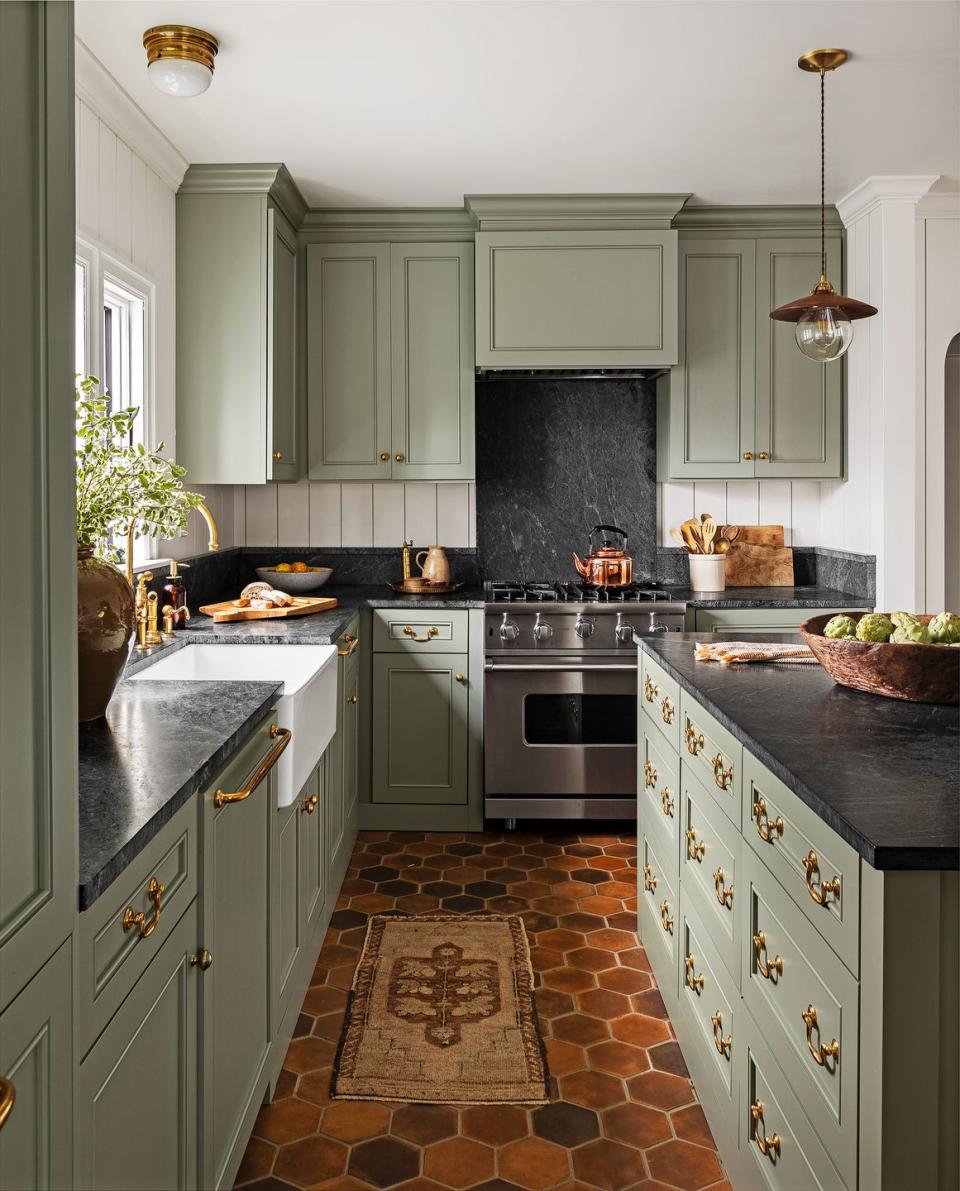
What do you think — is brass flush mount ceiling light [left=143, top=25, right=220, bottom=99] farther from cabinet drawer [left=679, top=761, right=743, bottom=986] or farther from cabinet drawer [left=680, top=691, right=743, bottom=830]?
cabinet drawer [left=679, top=761, right=743, bottom=986]

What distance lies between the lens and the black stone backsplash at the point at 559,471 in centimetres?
463

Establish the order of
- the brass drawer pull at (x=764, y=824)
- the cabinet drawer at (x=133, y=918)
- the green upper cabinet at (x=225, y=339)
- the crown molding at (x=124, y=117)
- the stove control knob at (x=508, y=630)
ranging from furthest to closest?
the stove control knob at (x=508, y=630) < the green upper cabinet at (x=225, y=339) < the crown molding at (x=124, y=117) < the brass drawer pull at (x=764, y=824) < the cabinet drawer at (x=133, y=918)

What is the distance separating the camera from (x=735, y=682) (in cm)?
225

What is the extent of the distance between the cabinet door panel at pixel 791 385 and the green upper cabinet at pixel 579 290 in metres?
0.47

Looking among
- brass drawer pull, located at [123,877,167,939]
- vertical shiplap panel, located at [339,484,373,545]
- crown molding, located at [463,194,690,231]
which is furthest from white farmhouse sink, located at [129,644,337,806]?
crown molding, located at [463,194,690,231]

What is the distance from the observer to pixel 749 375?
4.29 metres

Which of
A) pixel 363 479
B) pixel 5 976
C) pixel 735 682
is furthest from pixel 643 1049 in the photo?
pixel 363 479

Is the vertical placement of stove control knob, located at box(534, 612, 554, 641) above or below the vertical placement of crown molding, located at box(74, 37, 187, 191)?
below

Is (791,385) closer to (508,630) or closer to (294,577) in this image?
(508,630)

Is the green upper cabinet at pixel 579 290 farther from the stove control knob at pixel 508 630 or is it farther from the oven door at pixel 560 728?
the oven door at pixel 560 728

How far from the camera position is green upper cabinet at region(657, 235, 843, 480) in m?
4.27

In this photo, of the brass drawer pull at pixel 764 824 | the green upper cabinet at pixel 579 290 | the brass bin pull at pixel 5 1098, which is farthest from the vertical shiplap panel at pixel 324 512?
the brass bin pull at pixel 5 1098

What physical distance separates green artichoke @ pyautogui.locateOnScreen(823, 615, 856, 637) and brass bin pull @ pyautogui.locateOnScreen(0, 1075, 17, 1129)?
1.72 metres

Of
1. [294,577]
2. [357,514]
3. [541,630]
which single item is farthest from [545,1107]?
[357,514]
